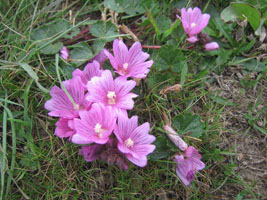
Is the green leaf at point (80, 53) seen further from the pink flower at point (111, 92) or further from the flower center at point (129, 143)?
the flower center at point (129, 143)

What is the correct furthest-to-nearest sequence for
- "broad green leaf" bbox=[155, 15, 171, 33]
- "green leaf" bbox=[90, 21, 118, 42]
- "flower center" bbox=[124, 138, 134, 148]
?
1. "broad green leaf" bbox=[155, 15, 171, 33]
2. "green leaf" bbox=[90, 21, 118, 42]
3. "flower center" bbox=[124, 138, 134, 148]

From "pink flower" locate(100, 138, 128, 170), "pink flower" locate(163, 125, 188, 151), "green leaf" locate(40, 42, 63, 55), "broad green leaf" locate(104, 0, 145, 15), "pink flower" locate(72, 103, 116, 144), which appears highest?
"broad green leaf" locate(104, 0, 145, 15)

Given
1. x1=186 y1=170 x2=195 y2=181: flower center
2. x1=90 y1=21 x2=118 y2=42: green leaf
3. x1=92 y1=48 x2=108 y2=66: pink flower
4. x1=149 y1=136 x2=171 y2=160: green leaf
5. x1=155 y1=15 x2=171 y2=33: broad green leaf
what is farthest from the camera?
x1=155 y1=15 x2=171 y2=33: broad green leaf

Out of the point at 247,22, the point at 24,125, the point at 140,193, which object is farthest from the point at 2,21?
the point at 247,22

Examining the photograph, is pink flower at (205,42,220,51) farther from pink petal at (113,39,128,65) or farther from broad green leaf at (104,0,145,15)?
pink petal at (113,39,128,65)

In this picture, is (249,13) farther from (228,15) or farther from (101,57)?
(101,57)

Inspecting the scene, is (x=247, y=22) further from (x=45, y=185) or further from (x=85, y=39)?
(x=45, y=185)

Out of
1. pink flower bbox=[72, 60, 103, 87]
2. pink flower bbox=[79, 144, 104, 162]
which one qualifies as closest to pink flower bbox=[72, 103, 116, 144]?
pink flower bbox=[79, 144, 104, 162]
